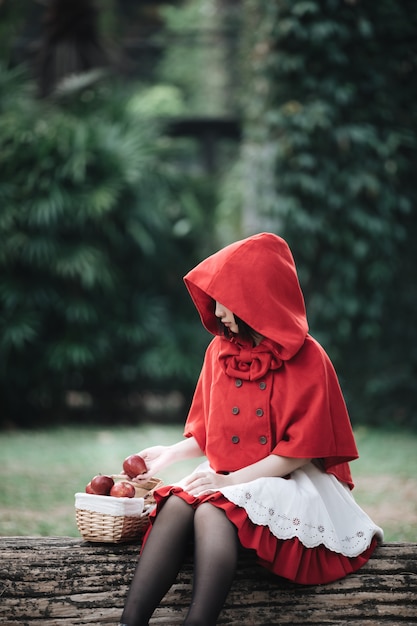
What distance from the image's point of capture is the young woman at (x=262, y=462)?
2.30 m

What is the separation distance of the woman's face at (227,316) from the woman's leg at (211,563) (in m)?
0.58

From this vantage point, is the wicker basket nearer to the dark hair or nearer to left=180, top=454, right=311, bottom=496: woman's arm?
left=180, top=454, right=311, bottom=496: woman's arm

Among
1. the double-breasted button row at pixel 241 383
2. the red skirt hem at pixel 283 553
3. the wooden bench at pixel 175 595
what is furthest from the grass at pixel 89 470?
the double-breasted button row at pixel 241 383

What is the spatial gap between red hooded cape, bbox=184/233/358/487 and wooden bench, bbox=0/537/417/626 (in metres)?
0.35

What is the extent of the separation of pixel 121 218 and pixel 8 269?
121 centimetres

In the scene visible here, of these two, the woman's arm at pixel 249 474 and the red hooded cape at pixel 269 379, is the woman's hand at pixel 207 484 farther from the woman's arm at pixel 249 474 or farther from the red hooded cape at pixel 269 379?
the red hooded cape at pixel 269 379

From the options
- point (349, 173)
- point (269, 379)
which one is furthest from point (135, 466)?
point (349, 173)

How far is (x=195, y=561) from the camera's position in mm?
2289

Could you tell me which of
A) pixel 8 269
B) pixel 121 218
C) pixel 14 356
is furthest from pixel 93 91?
pixel 14 356

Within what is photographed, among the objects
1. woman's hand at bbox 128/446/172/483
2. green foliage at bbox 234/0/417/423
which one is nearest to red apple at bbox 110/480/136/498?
woman's hand at bbox 128/446/172/483

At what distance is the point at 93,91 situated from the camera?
866 cm

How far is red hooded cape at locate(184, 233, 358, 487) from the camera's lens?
2469mm

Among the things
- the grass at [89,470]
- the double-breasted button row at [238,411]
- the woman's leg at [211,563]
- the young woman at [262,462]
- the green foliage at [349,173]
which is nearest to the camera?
the woman's leg at [211,563]

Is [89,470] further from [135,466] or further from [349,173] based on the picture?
[349,173]
